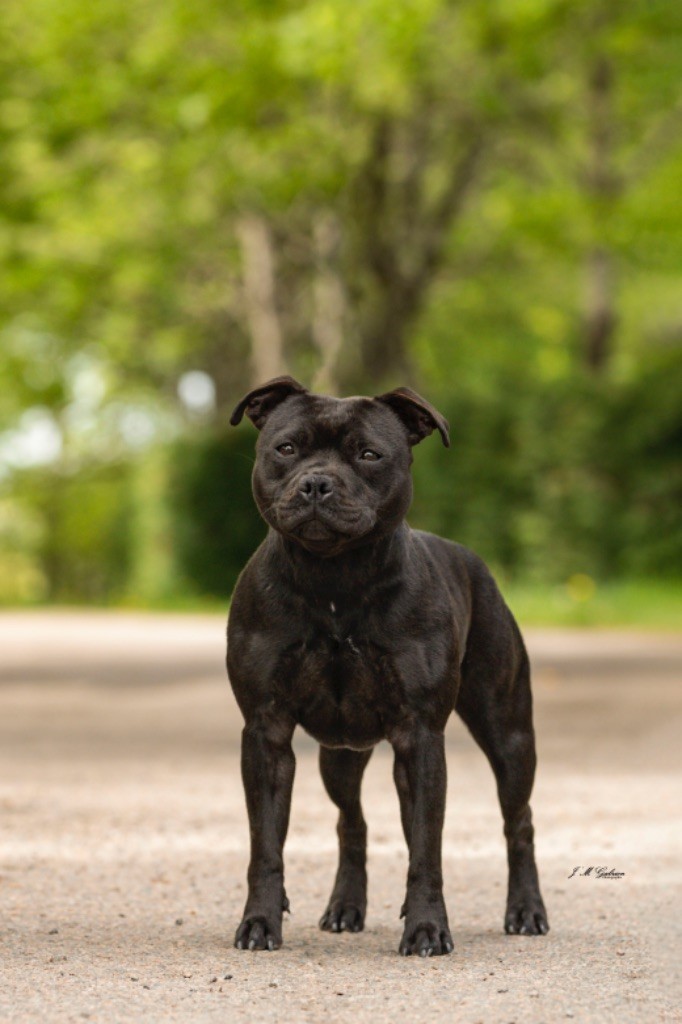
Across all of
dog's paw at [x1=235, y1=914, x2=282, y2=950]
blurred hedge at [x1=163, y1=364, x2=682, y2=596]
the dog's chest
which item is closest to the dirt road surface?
dog's paw at [x1=235, y1=914, x2=282, y2=950]

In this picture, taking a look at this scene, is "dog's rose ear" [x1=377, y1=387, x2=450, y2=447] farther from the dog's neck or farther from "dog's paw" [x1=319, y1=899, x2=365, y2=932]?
"dog's paw" [x1=319, y1=899, x2=365, y2=932]

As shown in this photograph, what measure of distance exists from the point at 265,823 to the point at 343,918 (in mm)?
619

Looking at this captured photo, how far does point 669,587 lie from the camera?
68.7 feet

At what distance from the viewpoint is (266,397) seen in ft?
15.0

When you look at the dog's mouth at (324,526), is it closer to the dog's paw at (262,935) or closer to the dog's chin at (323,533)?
the dog's chin at (323,533)

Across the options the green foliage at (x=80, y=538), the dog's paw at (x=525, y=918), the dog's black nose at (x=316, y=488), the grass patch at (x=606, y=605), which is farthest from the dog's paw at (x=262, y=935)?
the green foliage at (x=80, y=538)

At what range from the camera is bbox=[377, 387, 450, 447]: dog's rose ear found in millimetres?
4496

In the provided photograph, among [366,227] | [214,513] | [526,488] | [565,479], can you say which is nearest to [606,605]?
[565,479]

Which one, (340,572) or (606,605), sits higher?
(606,605)

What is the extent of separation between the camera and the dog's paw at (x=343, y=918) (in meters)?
4.89

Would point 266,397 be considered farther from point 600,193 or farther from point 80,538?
point 80,538

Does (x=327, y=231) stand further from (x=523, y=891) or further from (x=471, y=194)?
(x=523, y=891)

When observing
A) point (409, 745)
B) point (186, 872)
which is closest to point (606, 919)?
point (409, 745)

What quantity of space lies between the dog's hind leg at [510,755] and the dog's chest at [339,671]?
1.78 ft
